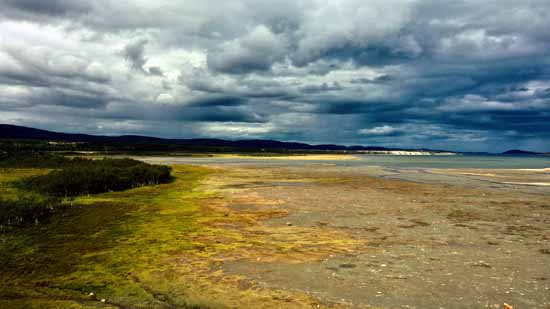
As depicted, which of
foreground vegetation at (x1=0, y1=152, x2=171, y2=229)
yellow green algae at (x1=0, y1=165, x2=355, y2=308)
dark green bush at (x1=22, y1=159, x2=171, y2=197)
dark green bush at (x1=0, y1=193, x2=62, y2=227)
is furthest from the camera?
dark green bush at (x1=22, y1=159, x2=171, y2=197)

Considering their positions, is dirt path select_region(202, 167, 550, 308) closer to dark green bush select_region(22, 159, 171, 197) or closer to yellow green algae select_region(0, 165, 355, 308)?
yellow green algae select_region(0, 165, 355, 308)

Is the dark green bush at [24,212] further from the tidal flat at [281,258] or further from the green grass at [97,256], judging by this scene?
the tidal flat at [281,258]

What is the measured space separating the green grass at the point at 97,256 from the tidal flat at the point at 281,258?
6 centimetres

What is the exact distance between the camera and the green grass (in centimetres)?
1167

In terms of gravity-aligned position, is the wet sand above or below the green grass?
above

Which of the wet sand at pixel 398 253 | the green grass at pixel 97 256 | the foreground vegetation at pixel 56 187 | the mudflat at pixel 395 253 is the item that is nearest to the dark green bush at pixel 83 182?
the foreground vegetation at pixel 56 187

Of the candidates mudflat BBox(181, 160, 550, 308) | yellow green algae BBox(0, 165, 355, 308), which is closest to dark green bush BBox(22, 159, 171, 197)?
yellow green algae BBox(0, 165, 355, 308)

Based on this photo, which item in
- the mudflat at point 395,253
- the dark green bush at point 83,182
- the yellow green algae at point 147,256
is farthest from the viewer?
the dark green bush at point 83,182

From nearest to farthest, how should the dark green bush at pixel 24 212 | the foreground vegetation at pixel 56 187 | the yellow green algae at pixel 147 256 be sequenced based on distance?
the yellow green algae at pixel 147 256 < the dark green bush at pixel 24 212 < the foreground vegetation at pixel 56 187

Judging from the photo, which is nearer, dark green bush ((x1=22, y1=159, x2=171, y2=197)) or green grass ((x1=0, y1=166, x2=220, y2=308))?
green grass ((x1=0, y1=166, x2=220, y2=308))

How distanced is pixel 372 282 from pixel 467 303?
296 cm

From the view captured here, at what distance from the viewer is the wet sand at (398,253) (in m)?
12.0

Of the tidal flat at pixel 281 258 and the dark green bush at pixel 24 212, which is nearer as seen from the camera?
the tidal flat at pixel 281 258

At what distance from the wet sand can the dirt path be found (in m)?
0.04
